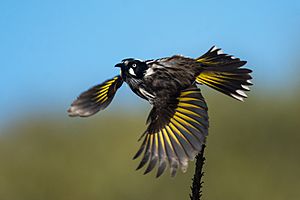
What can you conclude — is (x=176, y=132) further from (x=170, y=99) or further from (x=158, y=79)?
(x=158, y=79)

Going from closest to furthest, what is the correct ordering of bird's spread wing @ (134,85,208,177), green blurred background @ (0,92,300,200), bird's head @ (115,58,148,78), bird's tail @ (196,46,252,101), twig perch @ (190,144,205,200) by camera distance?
twig perch @ (190,144,205,200) < bird's spread wing @ (134,85,208,177) < bird's head @ (115,58,148,78) < bird's tail @ (196,46,252,101) < green blurred background @ (0,92,300,200)

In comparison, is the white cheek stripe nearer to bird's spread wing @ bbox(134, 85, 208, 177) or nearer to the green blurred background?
bird's spread wing @ bbox(134, 85, 208, 177)

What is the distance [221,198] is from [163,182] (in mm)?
1645

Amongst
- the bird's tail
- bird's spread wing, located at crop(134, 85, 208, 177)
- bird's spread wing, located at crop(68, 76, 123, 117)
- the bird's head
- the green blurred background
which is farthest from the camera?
the green blurred background

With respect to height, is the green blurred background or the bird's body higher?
the green blurred background

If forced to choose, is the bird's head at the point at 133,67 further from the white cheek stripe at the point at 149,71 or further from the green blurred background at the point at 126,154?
the green blurred background at the point at 126,154

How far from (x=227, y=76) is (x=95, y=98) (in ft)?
2.62

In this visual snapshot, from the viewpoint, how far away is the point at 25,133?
66.5 ft

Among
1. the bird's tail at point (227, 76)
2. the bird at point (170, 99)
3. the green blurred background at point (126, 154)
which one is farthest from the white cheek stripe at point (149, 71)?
the green blurred background at point (126, 154)

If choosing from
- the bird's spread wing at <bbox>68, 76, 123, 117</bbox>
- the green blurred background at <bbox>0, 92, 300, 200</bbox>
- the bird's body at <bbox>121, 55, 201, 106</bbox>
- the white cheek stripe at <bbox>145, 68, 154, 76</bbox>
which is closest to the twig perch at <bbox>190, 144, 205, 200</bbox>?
the bird's body at <bbox>121, 55, 201, 106</bbox>

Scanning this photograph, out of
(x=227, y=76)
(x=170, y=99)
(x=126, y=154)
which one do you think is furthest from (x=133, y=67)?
(x=126, y=154)

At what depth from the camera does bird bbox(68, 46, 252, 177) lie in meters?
3.69

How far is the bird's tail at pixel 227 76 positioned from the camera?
13.6ft

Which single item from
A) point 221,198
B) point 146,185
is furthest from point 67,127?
point 221,198
